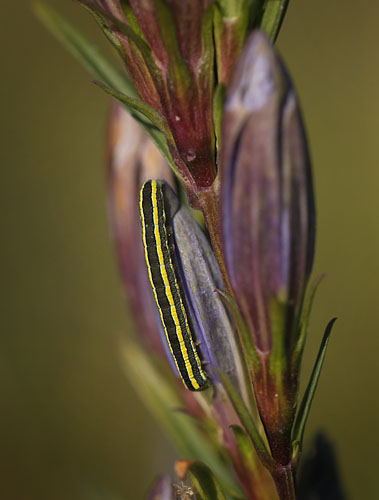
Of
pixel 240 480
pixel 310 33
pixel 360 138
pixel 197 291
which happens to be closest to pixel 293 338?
pixel 197 291

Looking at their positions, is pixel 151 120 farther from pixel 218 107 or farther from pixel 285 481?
pixel 285 481

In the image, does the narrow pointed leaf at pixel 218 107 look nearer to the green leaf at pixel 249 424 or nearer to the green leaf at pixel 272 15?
the green leaf at pixel 272 15

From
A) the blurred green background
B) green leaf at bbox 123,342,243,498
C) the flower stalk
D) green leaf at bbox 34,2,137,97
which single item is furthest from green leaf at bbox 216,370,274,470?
the blurred green background

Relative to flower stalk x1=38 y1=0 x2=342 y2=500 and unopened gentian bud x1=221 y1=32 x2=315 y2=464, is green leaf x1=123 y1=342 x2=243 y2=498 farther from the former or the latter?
unopened gentian bud x1=221 y1=32 x2=315 y2=464

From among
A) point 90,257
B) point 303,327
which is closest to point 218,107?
point 303,327

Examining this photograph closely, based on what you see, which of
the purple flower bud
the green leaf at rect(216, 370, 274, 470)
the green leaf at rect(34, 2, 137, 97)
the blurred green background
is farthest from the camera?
the blurred green background

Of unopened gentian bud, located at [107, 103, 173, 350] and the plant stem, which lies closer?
the plant stem
